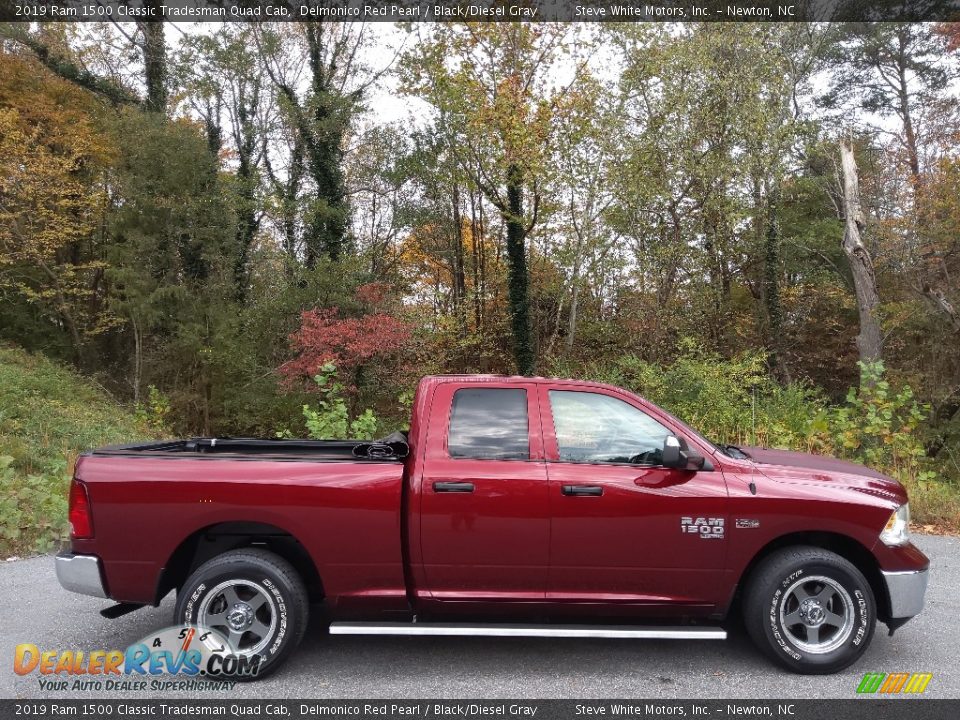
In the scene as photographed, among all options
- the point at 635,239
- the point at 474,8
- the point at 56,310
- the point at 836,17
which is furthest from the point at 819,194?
the point at 56,310

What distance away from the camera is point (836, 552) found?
14.0 feet

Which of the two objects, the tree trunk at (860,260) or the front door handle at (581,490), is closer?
the front door handle at (581,490)

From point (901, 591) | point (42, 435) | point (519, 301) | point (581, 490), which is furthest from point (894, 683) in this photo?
point (519, 301)

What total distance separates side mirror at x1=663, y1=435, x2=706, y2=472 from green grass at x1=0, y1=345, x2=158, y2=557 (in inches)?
251

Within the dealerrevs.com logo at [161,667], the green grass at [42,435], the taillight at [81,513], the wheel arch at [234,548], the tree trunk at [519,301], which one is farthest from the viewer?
the tree trunk at [519,301]

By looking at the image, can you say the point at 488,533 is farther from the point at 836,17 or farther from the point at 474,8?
the point at 836,17

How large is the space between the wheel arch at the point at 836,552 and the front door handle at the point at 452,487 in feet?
5.74

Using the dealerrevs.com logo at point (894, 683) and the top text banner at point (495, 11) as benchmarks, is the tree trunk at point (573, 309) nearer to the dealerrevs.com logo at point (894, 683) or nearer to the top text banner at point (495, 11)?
the top text banner at point (495, 11)

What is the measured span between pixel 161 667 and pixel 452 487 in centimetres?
206

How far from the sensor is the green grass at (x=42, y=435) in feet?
23.8

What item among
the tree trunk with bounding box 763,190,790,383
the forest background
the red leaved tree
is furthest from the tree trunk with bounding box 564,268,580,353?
the tree trunk with bounding box 763,190,790,383

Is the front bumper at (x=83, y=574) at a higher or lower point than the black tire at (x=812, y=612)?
higher

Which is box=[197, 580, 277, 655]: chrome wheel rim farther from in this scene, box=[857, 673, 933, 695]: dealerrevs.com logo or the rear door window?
box=[857, 673, 933, 695]: dealerrevs.com logo

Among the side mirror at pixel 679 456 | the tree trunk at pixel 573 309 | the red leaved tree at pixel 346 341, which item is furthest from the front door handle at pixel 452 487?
the tree trunk at pixel 573 309
